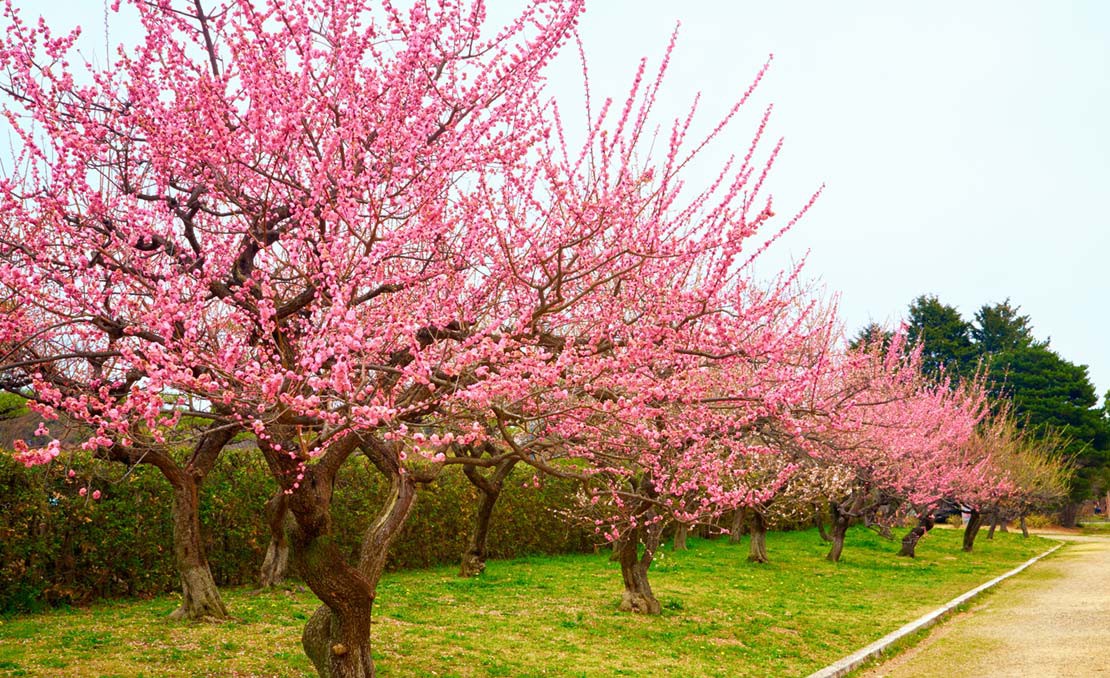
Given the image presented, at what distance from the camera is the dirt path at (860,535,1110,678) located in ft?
34.7

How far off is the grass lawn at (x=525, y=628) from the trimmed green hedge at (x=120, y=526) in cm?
57

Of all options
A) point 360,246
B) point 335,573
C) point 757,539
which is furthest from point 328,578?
point 757,539

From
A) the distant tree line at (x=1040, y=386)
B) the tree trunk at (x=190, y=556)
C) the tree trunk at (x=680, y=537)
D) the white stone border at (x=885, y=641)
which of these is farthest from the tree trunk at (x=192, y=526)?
the distant tree line at (x=1040, y=386)

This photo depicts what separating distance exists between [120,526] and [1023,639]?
47.3 ft

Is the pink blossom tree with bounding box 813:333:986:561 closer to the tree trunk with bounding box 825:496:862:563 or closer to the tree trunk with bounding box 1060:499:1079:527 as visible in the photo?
the tree trunk with bounding box 825:496:862:563

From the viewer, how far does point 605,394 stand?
7609mm

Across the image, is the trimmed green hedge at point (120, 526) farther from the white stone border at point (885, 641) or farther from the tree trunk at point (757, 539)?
the tree trunk at point (757, 539)

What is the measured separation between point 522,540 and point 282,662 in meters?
14.0

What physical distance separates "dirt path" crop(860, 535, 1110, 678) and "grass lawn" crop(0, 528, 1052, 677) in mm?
950

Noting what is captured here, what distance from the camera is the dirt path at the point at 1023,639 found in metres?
10.6

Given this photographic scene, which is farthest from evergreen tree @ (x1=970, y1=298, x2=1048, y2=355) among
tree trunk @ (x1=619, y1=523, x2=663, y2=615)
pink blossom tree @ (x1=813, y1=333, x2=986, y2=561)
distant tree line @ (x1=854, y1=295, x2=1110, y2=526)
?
tree trunk @ (x1=619, y1=523, x2=663, y2=615)

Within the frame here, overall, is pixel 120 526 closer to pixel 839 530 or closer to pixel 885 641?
pixel 885 641

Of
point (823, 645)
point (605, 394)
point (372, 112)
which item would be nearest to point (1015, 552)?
point (823, 645)

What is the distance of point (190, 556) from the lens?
430 inches
